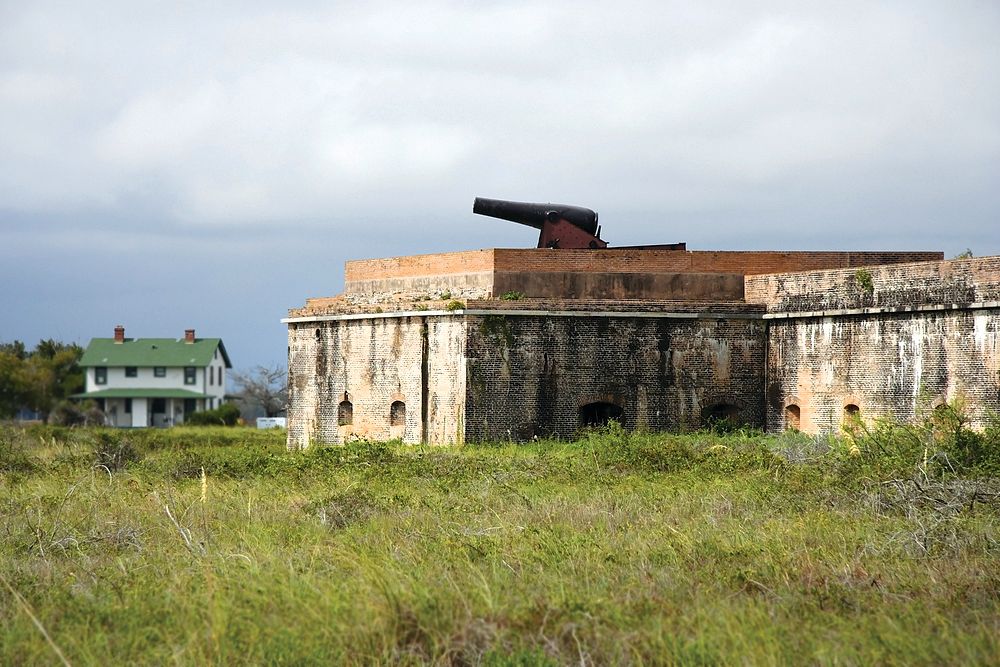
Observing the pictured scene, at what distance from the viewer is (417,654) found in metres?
7.01

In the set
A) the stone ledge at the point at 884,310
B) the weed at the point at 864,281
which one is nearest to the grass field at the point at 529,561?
the stone ledge at the point at 884,310

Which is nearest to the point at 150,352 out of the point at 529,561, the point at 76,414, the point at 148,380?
the point at 148,380

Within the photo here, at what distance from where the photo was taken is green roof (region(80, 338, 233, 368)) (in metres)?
53.0

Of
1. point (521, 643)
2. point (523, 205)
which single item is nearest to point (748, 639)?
point (521, 643)

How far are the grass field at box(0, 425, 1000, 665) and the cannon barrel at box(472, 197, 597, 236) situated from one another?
7.06 meters

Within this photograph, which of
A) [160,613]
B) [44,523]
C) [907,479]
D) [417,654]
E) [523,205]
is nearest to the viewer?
[417,654]

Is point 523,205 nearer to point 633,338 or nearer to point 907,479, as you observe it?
point 633,338

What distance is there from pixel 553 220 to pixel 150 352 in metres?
36.1

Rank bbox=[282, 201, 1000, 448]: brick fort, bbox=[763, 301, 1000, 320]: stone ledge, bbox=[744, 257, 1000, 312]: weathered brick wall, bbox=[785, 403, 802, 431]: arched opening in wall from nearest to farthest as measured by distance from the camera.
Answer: bbox=[763, 301, 1000, 320]: stone ledge
bbox=[744, 257, 1000, 312]: weathered brick wall
bbox=[282, 201, 1000, 448]: brick fort
bbox=[785, 403, 802, 431]: arched opening in wall

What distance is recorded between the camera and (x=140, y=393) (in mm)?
52094

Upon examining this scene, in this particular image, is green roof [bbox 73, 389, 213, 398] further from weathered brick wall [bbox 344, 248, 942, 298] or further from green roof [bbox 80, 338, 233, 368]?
weathered brick wall [bbox 344, 248, 942, 298]

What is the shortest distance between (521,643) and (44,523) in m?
6.01

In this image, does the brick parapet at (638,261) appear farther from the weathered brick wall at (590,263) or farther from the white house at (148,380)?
the white house at (148,380)

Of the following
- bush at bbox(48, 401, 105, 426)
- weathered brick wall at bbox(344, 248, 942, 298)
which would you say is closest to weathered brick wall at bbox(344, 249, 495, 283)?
weathered brick wall at bbox(344, 248, 942, 298)
